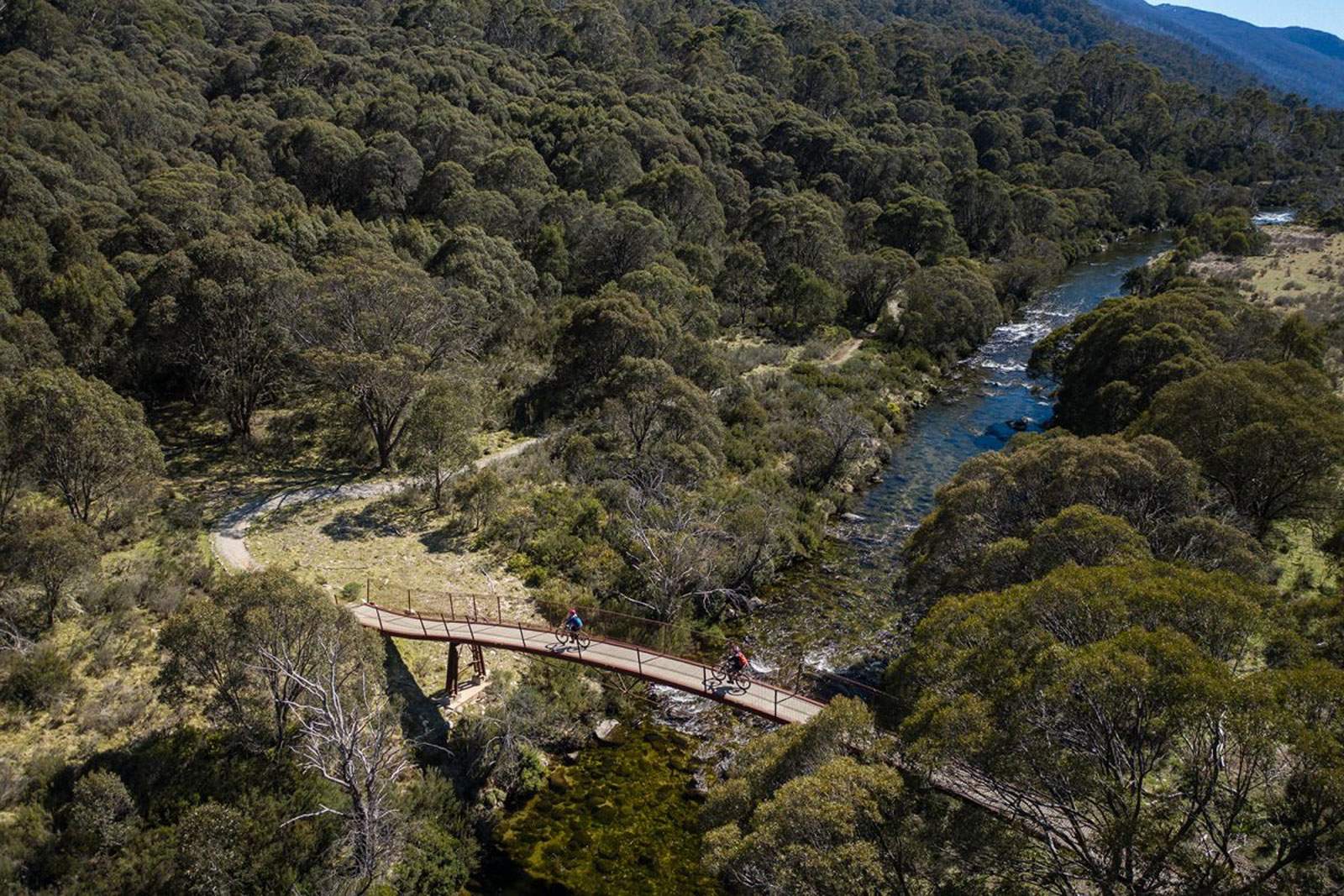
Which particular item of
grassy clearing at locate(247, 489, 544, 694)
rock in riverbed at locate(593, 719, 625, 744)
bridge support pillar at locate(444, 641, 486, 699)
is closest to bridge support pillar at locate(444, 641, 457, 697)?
bridge support pillar at locate(444, 641, 486, 699)

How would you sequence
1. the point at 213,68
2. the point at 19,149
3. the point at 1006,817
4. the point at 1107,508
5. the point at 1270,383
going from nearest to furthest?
the point at 1006,817 → the point at 1107,508 → the point at 1270,383 → the point at 19,149 → the point at 213,68

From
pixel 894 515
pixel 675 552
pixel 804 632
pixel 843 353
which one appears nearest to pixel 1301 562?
pixel 894 515

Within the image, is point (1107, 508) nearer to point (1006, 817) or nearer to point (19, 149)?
point (1006, 817)

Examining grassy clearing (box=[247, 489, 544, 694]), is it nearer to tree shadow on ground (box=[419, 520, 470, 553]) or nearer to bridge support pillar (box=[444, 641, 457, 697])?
tree shadow on ground (box=[419, 520, 470, 553])

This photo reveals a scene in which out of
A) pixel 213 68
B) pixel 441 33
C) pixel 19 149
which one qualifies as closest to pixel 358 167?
pixel 19 149

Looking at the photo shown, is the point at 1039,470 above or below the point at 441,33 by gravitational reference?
below

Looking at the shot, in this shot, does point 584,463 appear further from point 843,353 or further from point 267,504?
point 843,353

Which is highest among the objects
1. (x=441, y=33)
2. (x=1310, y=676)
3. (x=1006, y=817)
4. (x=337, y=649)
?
(x=441, y=33)
